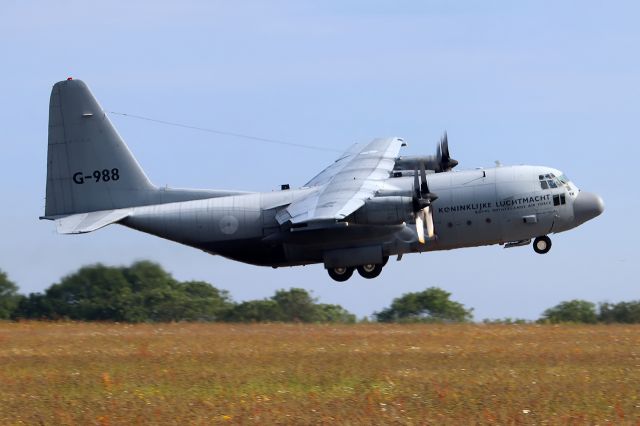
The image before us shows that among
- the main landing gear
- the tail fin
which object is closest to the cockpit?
the main landing gear

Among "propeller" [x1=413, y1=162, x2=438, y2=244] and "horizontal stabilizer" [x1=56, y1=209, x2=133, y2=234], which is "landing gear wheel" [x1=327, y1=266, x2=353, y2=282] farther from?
"horizontal stabilizer" [x1=56, y1=209, x2=133, y2=234]

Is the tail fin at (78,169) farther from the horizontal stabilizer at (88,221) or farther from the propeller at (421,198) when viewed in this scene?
→ the propeller at (421,198)

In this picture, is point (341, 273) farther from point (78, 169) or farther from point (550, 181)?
point (78, 169)

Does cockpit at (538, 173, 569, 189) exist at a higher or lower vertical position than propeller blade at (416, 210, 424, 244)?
higher

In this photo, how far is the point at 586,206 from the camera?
34844mm

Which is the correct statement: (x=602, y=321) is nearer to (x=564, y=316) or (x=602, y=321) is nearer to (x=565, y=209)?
(x=564, y=316)

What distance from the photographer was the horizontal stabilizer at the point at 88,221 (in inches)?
1352

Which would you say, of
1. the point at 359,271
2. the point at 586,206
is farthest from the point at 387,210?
the point at 586,206

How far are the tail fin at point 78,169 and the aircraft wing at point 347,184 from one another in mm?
6251

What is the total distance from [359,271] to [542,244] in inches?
259

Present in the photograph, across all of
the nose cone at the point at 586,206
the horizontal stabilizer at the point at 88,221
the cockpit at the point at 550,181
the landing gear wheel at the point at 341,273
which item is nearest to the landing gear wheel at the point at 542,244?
the nose cone at the point at 586,206

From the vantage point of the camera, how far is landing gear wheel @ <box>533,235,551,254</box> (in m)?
35.7

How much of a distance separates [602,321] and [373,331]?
10.0m

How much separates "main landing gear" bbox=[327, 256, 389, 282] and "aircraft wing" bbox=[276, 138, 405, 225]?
2866 millimetres
